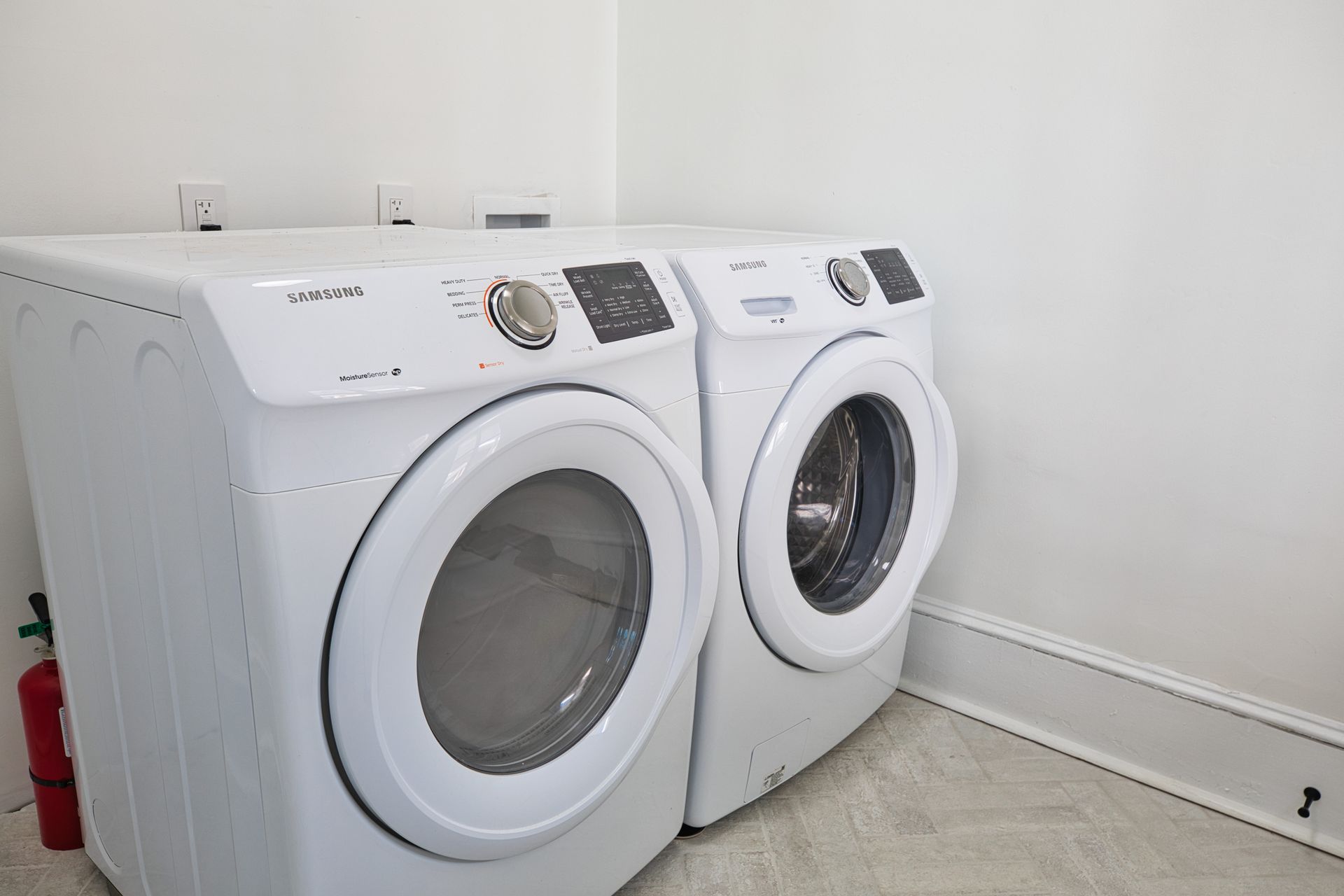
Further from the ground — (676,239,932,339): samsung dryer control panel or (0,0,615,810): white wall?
(0,0,615,810): white wall

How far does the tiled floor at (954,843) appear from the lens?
1.40 metres

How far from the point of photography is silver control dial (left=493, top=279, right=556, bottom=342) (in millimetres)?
905

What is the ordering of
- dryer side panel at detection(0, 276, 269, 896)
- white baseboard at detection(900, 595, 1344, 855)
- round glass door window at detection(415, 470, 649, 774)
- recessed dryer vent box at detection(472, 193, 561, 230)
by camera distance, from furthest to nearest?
recessed dryer vent box at detection(472, 193, 561, 230), white baseboard at detection(900, 595, 1344, 855), round glass door window at detection(415, 470, 649, 774), dryer side panel at detection(0, 276, 269, 896)

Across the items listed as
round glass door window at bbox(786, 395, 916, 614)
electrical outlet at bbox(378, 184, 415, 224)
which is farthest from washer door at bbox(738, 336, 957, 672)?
electrical outlet at bbox(378, 184, 415, 224)

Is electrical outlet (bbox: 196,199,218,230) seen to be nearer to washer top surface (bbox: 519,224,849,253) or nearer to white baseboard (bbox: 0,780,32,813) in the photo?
washer top surface (bbox: 519,224,849,253)

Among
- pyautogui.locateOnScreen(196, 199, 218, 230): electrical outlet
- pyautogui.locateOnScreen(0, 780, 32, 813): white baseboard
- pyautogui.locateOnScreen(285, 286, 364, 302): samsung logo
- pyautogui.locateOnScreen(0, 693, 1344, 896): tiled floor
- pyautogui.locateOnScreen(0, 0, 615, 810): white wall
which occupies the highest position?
pyautogui.locateOnScreen(0, 0, 615, 810): white wall

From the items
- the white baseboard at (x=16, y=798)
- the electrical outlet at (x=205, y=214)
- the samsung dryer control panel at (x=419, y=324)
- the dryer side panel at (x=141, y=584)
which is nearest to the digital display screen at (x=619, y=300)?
the samsung dryer control panel at (x=419, y=324)

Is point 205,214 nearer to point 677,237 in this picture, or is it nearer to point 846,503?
point 677,237

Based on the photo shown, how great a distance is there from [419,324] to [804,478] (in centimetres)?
81

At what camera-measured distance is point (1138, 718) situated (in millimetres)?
1709

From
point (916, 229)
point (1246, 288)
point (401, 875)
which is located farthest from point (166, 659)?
point (1246, 288)

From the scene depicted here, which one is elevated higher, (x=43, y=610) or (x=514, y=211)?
(x=514, y=211)

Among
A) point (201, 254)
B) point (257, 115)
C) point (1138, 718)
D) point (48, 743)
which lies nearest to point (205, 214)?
point (257, 115)

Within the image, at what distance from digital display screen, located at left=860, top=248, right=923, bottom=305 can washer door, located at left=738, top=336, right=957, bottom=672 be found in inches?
4.1
